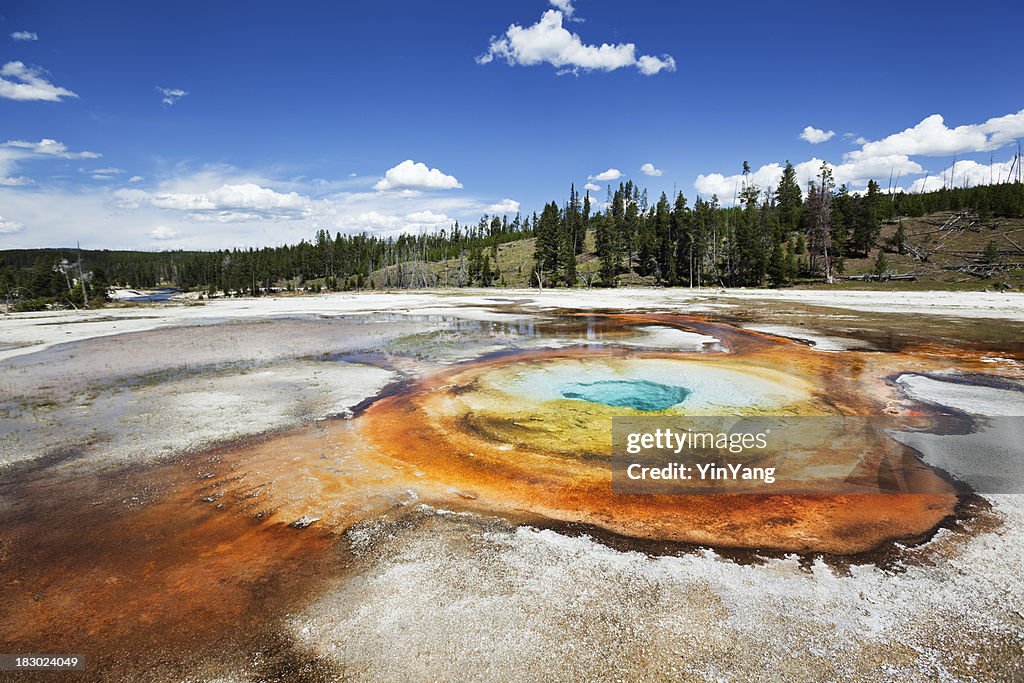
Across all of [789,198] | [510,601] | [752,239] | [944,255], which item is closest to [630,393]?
[510,601]

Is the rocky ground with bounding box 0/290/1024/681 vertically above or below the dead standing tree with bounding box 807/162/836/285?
below

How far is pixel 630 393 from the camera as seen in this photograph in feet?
38.2

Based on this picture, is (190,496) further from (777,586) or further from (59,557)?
(777,586)

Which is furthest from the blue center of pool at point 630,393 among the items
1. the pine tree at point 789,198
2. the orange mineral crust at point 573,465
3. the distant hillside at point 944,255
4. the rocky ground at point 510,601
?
the pine tree at point 789,198

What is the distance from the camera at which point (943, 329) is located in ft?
70.5

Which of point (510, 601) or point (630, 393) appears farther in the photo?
point (630, 393)

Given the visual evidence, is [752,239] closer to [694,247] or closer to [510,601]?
[694,247]

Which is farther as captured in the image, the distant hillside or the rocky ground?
the distant hillside

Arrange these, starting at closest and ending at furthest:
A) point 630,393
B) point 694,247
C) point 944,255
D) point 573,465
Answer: point 573,465 → point 630,393 → point 944,255 → point 694,247

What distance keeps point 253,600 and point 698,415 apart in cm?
826

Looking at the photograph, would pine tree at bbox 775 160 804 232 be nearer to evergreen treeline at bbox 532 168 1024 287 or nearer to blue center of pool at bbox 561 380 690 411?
evergreen treeline at bbox 532 168 1024 287

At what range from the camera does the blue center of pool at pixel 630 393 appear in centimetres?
1074

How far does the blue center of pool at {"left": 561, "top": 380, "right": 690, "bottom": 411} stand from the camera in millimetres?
10742

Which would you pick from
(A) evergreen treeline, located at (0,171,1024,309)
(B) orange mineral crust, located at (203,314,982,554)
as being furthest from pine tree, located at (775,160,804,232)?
(B) orange mineral crust, located at (203,314,982,554)
